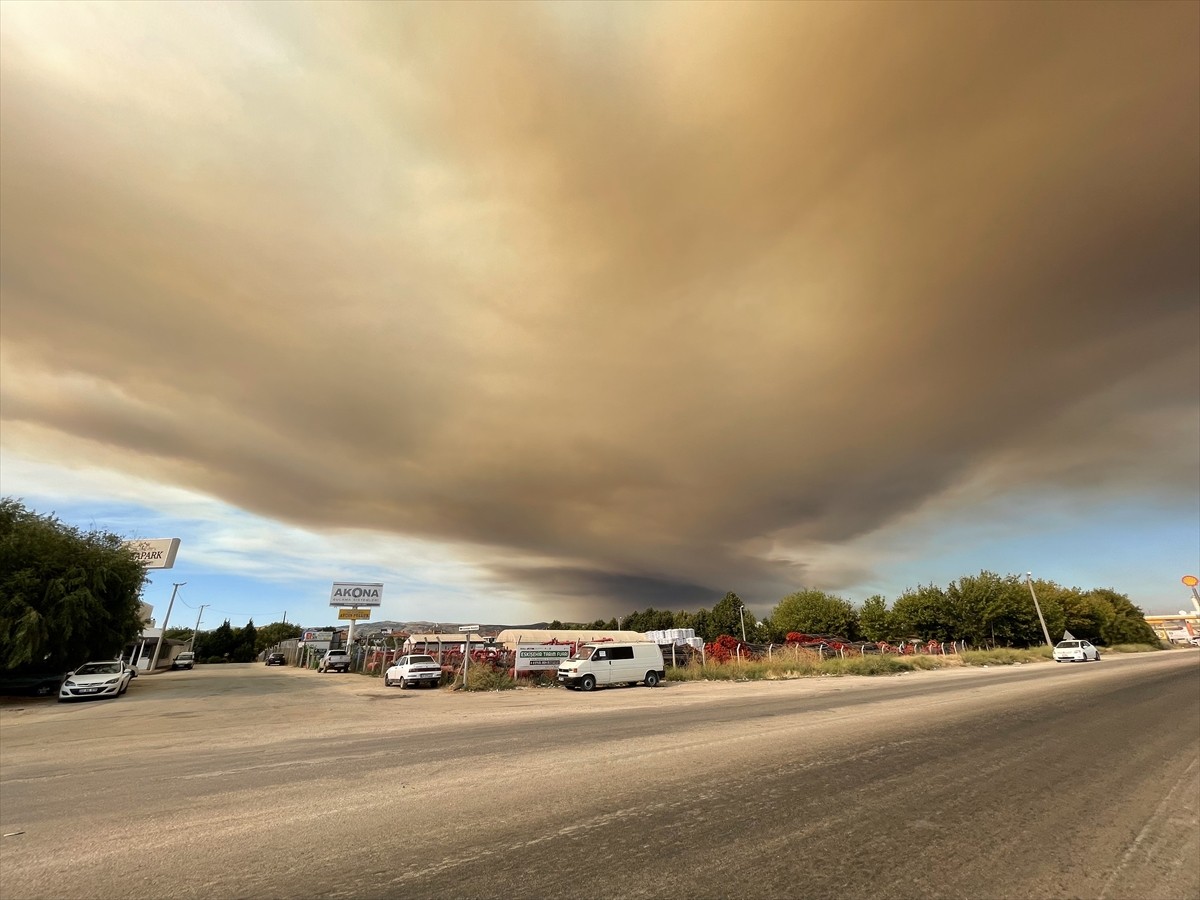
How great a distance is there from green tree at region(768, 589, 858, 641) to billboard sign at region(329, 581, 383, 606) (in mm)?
53873

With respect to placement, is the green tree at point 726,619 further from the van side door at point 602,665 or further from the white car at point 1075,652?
the van side door at point 602,665

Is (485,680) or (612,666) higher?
(612,666)

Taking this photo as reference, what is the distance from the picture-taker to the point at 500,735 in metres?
10.9

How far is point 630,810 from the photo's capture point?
5477mm

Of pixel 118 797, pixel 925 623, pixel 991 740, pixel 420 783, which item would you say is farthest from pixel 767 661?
pixel 925 623

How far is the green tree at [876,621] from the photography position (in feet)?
201

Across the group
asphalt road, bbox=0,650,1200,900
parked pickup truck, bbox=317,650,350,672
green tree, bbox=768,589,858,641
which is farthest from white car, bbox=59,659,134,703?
green tree, bbox=768,589,858,641

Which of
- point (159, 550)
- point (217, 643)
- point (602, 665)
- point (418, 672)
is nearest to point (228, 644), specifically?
point (217, 643)

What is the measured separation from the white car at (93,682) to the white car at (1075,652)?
57.4 meters

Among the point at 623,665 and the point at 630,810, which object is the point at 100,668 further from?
the point at 630,810

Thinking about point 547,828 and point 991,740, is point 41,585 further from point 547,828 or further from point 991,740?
point 991,740

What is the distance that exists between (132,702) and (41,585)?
755 centimetres

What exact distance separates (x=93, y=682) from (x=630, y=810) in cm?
2875

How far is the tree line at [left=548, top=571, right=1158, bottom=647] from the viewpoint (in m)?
54.8
